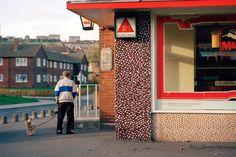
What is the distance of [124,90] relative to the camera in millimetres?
12000

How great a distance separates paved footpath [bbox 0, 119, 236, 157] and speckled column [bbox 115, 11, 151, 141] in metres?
0.40

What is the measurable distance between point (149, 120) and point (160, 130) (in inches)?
13.7

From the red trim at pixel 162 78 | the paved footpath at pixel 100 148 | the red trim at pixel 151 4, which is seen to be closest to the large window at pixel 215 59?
the red trim at pixel 162 78

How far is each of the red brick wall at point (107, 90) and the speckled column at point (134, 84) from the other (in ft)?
8.97

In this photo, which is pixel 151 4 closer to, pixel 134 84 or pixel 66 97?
pixel 134 84

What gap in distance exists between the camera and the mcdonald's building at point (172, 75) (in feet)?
38.5

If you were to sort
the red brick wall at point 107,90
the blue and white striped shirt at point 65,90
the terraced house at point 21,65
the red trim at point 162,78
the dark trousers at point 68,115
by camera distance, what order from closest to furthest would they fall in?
the red trim at point 162,78
the blue and white striped shirt at point 65,90
the dark trousers at point 68,115
the red brick wall at point 107,90
the terraced house at point 21,65

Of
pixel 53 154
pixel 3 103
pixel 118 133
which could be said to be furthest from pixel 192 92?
pixel 3 103

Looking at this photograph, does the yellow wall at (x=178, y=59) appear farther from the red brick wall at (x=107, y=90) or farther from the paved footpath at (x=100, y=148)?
the red brick wall at (x=107, y=90)

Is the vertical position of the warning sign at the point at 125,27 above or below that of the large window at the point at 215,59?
above

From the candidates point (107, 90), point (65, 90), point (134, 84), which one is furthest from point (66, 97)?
point (134, 84)

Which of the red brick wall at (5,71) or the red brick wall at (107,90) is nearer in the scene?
the red brick wall at (107,90)

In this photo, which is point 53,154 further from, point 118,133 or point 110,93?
point 110,93

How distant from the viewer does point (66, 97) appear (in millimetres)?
14000
